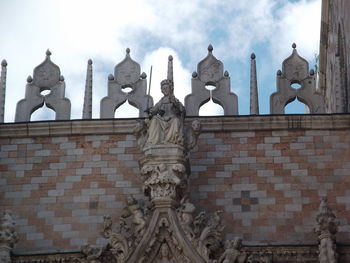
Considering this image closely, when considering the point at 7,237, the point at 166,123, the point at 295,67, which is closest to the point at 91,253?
the point at 7,237

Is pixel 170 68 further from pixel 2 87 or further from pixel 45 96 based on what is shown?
pixel 2 87

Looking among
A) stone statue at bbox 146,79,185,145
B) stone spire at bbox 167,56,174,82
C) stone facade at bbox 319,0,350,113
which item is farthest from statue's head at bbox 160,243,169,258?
stone facade at bbox 319,0,350,113

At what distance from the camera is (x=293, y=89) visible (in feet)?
83.4

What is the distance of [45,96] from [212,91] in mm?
2904

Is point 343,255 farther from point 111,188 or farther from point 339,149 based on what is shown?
point 111,188

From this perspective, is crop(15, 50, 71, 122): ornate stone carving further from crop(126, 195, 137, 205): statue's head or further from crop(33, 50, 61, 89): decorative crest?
crop(126, 195, 137, 205): statue's head

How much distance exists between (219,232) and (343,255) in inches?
76.9

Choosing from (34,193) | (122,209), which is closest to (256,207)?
(122,209)

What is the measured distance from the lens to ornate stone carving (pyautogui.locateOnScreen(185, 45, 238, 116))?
24906 millimetres

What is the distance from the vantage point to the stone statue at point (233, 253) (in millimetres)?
21891

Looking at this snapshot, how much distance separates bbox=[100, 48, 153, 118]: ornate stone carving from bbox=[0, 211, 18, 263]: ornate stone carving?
3.16m

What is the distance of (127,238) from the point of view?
22.2m

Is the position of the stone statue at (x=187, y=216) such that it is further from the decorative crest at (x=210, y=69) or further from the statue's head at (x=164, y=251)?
the decorative crest at (x=210, y=69)

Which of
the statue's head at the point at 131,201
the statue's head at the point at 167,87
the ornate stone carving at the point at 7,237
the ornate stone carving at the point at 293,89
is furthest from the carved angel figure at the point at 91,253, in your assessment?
the ornate stone carving at the point at 293,89
